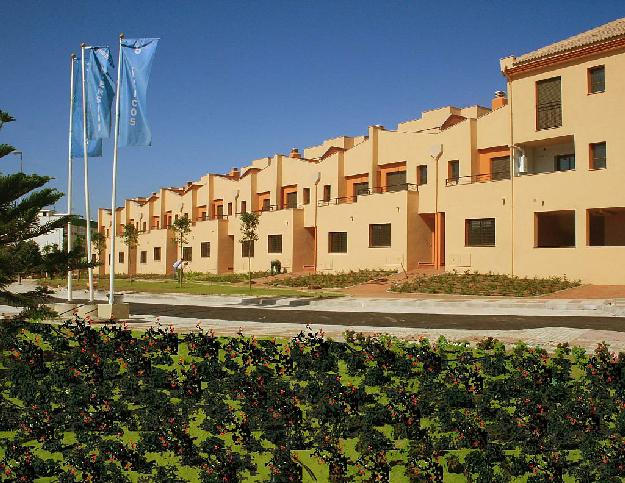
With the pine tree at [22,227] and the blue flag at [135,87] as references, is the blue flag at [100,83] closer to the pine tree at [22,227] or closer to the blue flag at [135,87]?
the blue flag at [135,87]

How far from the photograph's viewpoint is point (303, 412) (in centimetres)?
732

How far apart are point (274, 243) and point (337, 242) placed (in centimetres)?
701

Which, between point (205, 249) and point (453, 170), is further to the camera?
point (205, 249)

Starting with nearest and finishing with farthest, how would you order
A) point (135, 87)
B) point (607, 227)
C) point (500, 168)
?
point (135, 87)
point (607, 227)
point (500, 168)

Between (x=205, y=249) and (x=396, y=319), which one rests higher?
(x=205, y=249)

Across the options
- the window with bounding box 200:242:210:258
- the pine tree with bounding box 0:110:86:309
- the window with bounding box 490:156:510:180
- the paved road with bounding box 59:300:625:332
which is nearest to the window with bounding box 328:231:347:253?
the window with bounding box 490:156:510:180

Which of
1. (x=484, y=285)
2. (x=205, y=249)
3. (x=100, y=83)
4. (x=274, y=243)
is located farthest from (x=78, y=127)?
(x=205, y=249)

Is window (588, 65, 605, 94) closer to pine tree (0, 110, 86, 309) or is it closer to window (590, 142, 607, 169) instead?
window (590, 142, 607, 169)

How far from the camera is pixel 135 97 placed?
1814 cm

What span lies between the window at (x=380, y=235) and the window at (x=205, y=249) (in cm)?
2071

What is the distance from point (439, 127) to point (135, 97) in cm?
2720

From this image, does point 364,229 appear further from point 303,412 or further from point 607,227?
point 303,412

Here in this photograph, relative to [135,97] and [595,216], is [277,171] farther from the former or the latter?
[135,97]

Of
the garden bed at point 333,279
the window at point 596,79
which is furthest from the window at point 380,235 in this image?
the window at point 596,79
